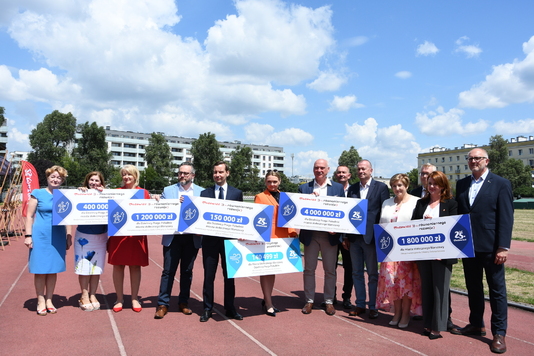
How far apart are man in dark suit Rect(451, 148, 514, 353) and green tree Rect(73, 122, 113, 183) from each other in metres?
64.6

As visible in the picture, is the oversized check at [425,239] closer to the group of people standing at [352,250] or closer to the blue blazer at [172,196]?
the group of people standing at [352,250]

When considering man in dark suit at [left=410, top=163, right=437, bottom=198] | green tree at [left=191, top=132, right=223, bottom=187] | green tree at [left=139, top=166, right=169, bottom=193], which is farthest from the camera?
green tree at [left=191, top=132, right=223, bottom=187]

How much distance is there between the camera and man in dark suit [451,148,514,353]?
488 centimetres

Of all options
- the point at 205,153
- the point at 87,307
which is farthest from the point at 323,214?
the point at 205,153

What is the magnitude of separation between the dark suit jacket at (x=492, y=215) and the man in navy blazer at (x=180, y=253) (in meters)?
3.80

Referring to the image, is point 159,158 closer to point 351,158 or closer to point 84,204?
point 351,158

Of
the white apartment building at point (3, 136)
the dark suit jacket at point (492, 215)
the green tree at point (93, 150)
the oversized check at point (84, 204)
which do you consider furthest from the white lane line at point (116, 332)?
the white apartment building at point (3, 136)

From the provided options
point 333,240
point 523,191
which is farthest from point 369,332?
point 523,191

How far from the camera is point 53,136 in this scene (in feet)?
226

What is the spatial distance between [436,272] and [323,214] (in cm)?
171

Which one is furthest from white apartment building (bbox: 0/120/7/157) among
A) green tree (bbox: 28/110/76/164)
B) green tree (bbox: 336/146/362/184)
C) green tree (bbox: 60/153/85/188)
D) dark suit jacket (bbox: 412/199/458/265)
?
dark suit jacket (bbox: 412/199/458/265)

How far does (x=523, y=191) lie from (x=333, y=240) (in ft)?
262

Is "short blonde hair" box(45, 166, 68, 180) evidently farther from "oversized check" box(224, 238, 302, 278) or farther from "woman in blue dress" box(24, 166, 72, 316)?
"oversized check" box(224, 238, 302, 278)

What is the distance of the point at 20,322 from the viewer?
5.33 metres
